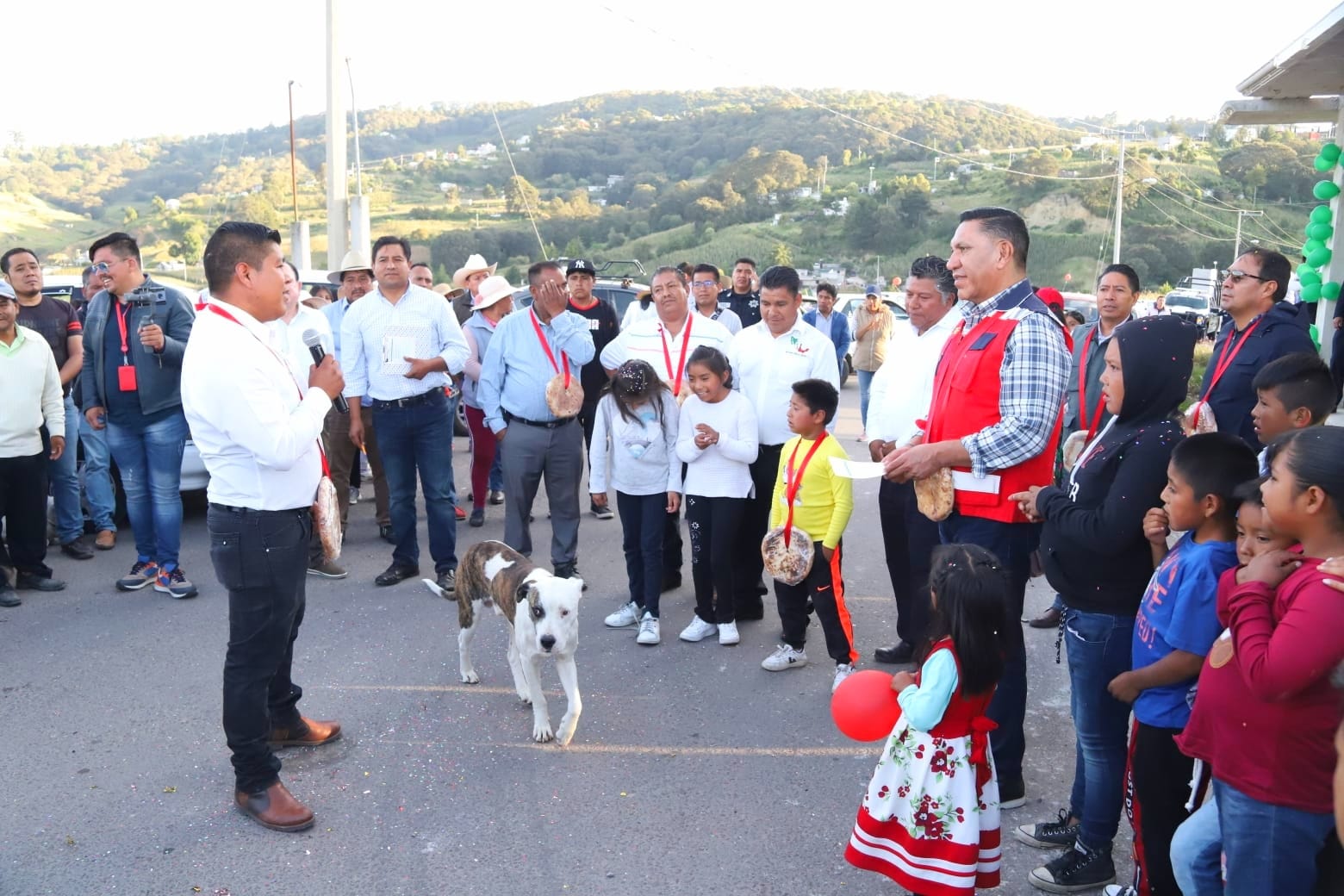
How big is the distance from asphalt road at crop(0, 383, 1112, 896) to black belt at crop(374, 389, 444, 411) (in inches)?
56.6

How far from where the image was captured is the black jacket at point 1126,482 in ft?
10.5

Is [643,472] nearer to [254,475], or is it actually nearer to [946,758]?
[254,475]

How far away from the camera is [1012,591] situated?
12.6 ft

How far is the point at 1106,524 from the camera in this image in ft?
10.6

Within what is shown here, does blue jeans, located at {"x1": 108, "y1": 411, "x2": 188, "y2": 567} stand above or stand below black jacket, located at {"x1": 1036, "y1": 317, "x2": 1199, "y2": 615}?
below

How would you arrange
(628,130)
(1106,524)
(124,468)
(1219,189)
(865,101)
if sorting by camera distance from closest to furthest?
1. (1106,524)
2. (124,468)
3. (1219,189)
4. (628,130)
5. (865,101)

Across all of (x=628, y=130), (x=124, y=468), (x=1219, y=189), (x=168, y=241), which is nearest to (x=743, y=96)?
(x=628, y=130)

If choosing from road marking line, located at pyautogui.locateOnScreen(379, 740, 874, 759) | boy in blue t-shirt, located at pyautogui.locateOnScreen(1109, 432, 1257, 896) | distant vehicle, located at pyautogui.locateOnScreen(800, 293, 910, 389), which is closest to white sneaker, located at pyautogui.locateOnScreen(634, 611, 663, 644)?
road marking line, located at pyautogui.locateOnScreen(379, 740, 874, 759)

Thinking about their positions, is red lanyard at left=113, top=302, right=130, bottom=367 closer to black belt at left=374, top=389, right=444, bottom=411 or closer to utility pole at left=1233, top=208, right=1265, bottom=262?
black belt at left=374, top=389, right=444, bottom=411

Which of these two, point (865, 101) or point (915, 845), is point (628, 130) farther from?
point (915, 845)

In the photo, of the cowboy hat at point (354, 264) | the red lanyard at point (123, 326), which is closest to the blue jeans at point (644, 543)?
the red lanyard at point (123, 326)

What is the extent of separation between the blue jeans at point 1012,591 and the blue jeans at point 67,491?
6.81m

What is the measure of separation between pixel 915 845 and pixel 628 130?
301 ft

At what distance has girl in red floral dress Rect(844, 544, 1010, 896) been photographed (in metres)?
3.02
